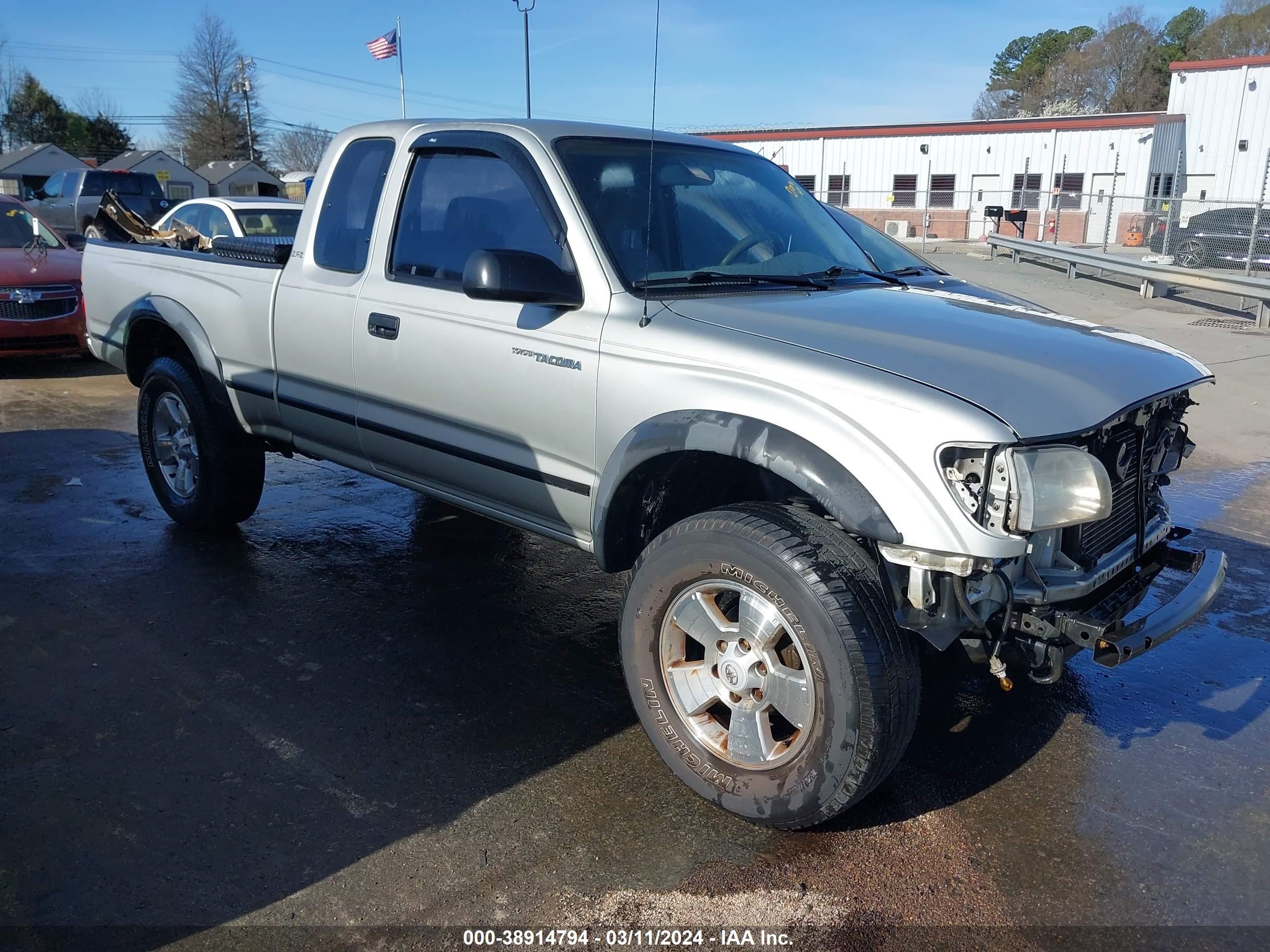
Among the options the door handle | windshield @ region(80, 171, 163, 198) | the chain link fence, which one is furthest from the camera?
windshield @ region(80, 171, 163, 198)

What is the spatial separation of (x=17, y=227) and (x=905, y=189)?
36.3 meters

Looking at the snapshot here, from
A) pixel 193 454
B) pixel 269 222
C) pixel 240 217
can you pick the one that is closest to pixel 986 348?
pixel 193 454

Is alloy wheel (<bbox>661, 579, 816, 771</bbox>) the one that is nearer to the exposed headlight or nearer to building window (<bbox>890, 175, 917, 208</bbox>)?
the exposed headlight

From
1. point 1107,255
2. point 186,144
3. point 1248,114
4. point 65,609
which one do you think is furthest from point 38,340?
point 186,144

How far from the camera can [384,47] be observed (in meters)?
20.0

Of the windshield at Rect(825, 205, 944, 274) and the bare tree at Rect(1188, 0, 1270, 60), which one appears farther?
the bare tree at Rect(1188, 0, 1270, 60)

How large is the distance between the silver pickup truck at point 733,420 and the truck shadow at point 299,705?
584 mm

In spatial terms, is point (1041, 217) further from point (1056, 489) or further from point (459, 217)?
point (1056, 489)

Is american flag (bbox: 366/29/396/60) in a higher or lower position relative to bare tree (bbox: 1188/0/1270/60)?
lower

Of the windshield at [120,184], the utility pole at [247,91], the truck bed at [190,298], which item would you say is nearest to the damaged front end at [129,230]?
the truck bed at [190,298]

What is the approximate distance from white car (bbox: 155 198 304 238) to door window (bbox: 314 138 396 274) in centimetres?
728

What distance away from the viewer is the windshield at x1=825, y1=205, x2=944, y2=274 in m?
6.20

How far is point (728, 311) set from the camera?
328cm

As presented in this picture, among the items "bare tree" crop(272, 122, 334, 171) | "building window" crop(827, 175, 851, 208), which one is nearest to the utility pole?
"bare tree" crop(272, 122, 334, 171)
